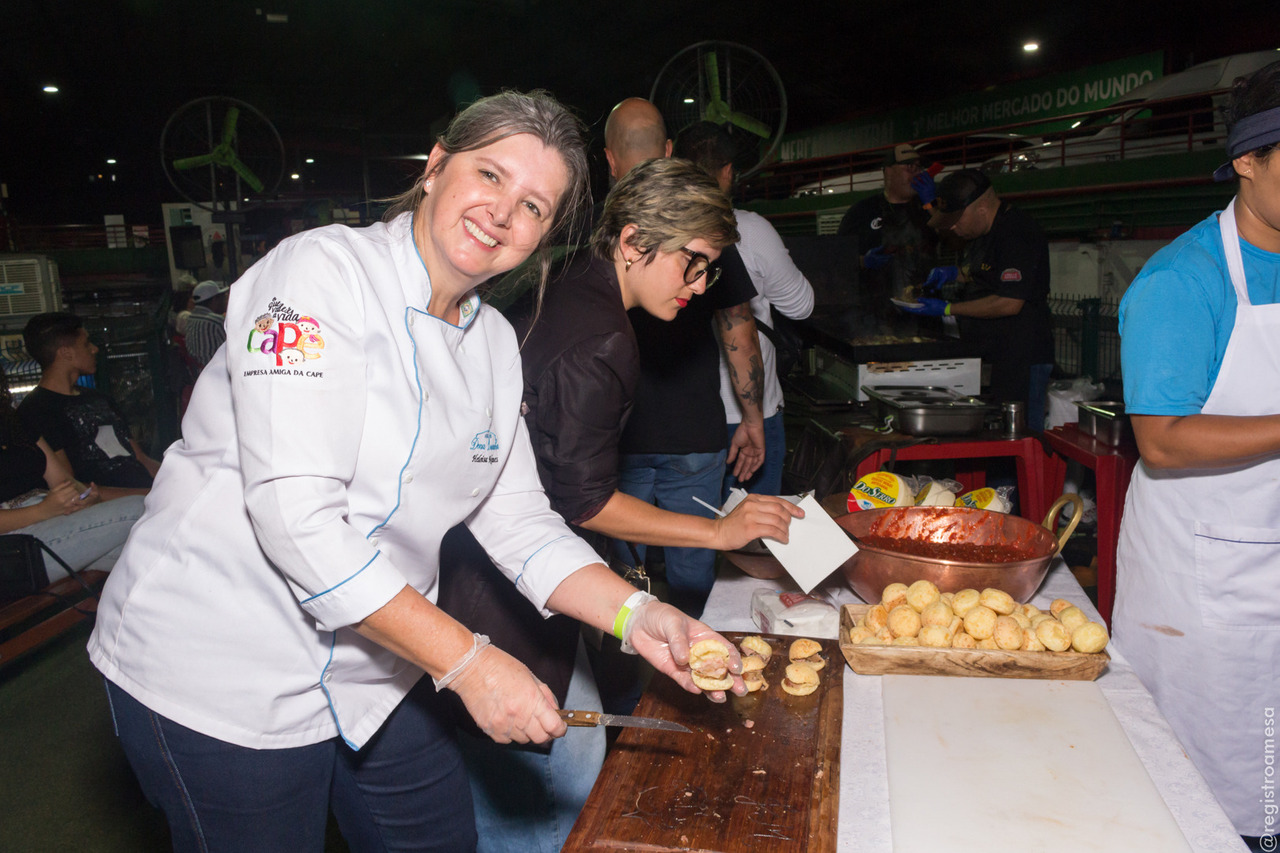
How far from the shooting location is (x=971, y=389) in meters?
4.12

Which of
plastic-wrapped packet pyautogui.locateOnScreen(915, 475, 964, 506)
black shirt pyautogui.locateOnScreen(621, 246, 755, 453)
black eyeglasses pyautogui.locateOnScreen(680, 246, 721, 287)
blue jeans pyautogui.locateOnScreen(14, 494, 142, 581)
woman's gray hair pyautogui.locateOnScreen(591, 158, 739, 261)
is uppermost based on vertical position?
woman's gray hair pyautogui.locateOnScreen(591, 158, 739, 261)

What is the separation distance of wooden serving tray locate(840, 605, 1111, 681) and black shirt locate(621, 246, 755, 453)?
1.42 meters

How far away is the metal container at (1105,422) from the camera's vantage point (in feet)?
10.6

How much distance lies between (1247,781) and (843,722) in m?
1.08

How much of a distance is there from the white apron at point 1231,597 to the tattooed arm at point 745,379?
62.0 inches

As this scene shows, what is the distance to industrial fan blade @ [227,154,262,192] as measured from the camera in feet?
24.8

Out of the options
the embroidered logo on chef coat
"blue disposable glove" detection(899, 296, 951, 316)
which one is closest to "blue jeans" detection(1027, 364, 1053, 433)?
"blue disposable glove" detection(899, 296, 951, 316)

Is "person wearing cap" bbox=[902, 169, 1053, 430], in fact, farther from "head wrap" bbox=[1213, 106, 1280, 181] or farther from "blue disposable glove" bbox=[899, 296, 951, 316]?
"head wrap" bbox=[1213, 106, 1280, 181]

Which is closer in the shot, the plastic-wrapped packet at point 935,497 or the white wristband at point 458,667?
the white wristband at point 458,667

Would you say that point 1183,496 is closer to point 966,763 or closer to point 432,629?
point 966,763

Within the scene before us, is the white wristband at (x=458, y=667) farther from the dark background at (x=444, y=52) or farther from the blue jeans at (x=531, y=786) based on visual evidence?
the dark background at (x=444, y=52)

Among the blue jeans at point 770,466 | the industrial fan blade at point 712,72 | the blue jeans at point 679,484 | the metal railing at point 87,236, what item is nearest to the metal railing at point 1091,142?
the industrial fan blade at point 712,72

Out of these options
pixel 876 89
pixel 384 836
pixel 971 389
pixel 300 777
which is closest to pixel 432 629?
pixel 300 777

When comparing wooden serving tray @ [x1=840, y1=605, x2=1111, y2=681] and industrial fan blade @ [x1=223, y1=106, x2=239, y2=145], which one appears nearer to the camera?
wooden serving tray @ [x1=840, y1=605, x2=1111, y2=681]
